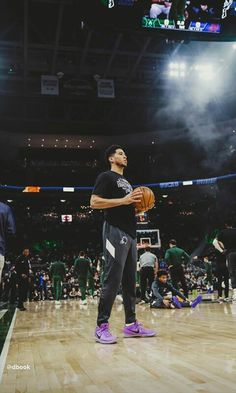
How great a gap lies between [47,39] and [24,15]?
2026 mm

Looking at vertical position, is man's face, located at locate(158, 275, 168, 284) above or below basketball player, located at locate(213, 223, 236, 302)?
below

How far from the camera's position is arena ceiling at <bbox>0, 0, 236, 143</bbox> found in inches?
557

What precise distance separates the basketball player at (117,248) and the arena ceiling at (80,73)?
828 centimetres

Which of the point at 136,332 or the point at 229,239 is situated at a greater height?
the point at 229,239

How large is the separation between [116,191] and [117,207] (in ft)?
0.56

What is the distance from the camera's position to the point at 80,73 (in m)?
17.3

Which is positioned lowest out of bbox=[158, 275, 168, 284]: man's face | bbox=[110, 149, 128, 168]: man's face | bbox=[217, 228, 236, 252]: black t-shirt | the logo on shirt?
bbox=[158, 275, 168, 284]: man's face

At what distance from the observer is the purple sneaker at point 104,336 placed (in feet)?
9.18

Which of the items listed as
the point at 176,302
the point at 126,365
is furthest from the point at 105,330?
the point at 176,302

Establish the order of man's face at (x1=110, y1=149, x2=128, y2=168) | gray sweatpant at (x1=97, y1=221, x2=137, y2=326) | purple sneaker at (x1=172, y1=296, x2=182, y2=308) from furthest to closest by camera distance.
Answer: purple sneaker at (x1=172, y1=296, x2=182, y2=308) < man's face at (x1=110, y1=149, x2=128, y2=168) < gray sweatpant at (x1=97, y1=221, x2=137, y2=326)

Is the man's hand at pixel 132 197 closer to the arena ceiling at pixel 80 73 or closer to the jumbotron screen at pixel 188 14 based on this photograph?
the jumbotron screen at pixel 188 14

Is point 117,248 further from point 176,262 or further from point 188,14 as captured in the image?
point 176,262

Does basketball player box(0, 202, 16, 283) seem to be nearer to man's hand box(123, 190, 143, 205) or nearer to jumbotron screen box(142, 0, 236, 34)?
man's hand box(123, 190, 143, 205)

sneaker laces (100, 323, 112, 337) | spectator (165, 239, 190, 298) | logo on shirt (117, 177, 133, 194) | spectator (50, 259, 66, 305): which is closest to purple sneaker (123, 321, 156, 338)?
sneaker laces (100, 323, 112, 337)
